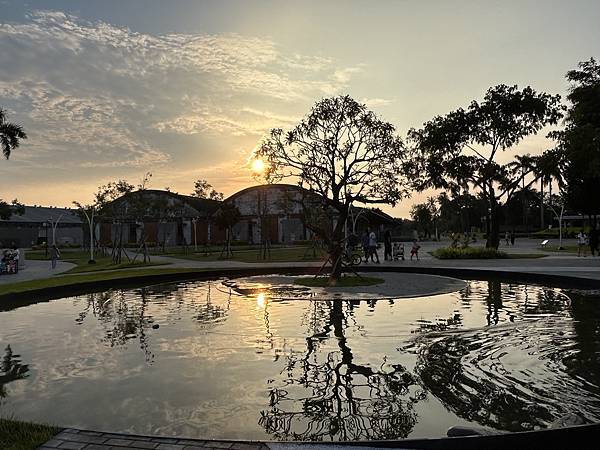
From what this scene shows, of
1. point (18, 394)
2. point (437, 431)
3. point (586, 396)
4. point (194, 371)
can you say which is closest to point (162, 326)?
point (194, 371)

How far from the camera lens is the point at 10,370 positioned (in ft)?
22.4

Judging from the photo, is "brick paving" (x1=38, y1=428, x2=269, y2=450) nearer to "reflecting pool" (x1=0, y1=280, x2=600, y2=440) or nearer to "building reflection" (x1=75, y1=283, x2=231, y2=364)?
"reflecting pool" (x1=0, y1=280, x2=600, y2=440)

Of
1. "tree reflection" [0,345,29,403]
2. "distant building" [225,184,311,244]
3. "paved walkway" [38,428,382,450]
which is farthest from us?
"distant building" [225,184,311,244]

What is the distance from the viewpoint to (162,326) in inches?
386

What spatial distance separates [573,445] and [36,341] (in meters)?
8.24

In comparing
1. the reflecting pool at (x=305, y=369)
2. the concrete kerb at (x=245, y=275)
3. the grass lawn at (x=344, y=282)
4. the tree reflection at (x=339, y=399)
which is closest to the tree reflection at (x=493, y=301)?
the reflecting pool at (x=305, y=369)

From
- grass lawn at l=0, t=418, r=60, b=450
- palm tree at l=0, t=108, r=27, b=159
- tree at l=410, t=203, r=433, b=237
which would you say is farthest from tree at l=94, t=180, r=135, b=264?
tree at l=410, t=203, r=433, b=237

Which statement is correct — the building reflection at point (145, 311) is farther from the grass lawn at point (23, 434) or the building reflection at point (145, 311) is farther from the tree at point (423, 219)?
the tree at point (423, 219)

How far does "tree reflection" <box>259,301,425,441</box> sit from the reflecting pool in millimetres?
20

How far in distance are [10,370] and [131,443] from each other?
391 centimetres

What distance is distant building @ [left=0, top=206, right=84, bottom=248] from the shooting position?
6131 cm

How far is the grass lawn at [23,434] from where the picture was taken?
3.86 meters

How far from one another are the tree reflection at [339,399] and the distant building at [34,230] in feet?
190

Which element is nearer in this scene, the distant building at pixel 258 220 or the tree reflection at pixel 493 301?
the tree reflection at pixel 493 301
